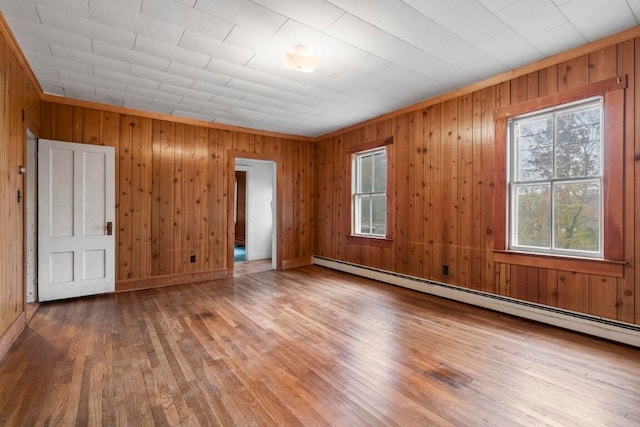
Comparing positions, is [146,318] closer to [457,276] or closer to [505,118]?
[457,276]

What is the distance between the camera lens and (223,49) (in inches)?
114

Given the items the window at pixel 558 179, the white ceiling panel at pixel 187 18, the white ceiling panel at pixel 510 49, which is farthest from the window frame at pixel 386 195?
the white ceiling panel at pixel 187 18

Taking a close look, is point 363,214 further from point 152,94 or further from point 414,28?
point 152,94

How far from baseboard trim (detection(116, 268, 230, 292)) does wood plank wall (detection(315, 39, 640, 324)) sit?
7.53 feet

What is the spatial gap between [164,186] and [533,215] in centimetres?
494

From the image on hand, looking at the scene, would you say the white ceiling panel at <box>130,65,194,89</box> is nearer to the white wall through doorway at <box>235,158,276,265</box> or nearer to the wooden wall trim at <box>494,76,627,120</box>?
the white wall through doorway at <box>235,158,276,265</box>

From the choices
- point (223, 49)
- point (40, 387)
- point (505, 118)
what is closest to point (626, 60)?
point (505, 118)

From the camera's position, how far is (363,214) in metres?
5.52

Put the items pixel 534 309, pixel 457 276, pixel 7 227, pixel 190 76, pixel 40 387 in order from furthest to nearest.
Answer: pixel 457 276
pixel 190 76
pixel 534 309
pixel 7 227
pixel 40 387

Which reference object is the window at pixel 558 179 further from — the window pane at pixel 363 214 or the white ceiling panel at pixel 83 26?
the white ceiling panel at pixel 83 26

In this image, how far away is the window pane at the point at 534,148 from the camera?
10.5ft

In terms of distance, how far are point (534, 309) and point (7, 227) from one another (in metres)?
4.97

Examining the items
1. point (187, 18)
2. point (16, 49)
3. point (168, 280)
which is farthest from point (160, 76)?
point (168, 280)

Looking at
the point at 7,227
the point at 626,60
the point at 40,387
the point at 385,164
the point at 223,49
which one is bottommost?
the point at 40,387
